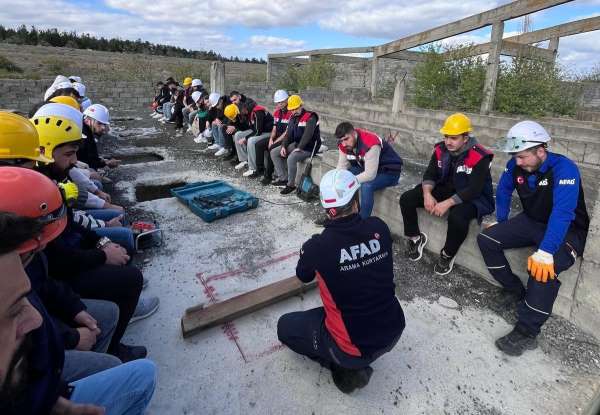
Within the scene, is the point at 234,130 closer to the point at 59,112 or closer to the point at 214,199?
the point at 214,199

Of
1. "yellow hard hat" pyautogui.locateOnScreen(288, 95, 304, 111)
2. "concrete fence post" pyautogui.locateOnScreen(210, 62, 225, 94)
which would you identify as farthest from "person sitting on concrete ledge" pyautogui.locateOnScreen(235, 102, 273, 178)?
"concrete fence post" pyautogui.locateOnScreen(210, 62, 225, 94)

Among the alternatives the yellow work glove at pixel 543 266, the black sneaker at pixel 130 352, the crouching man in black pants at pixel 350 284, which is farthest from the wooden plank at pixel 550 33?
the black sneaker at pixel 130 352

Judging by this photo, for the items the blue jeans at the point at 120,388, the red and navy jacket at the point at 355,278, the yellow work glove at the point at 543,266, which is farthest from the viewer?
the yellow work glove at the point at 543,266

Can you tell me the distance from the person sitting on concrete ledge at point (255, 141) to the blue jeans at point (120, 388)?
487cm

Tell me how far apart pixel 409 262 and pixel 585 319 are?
58.3 inches

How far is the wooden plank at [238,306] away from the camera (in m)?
2.56

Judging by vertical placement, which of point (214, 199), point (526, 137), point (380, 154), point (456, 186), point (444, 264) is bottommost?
point (444, 264)

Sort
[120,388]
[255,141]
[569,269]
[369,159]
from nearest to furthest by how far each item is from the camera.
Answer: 1. [120,388]
2. [569,269]
3. [369,159]
4. [255,141]

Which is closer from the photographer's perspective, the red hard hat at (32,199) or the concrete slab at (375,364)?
the red hard hat at (32,199)

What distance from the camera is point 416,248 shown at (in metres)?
3.72

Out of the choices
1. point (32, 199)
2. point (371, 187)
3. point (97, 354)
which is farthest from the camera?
point (371, 187)

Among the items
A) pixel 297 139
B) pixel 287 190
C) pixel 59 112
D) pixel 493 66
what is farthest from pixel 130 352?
pixel 493 66

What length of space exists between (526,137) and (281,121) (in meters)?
3.99

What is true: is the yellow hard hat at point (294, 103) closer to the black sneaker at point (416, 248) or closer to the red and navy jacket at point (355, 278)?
the black sneaker at point (416, 248)
